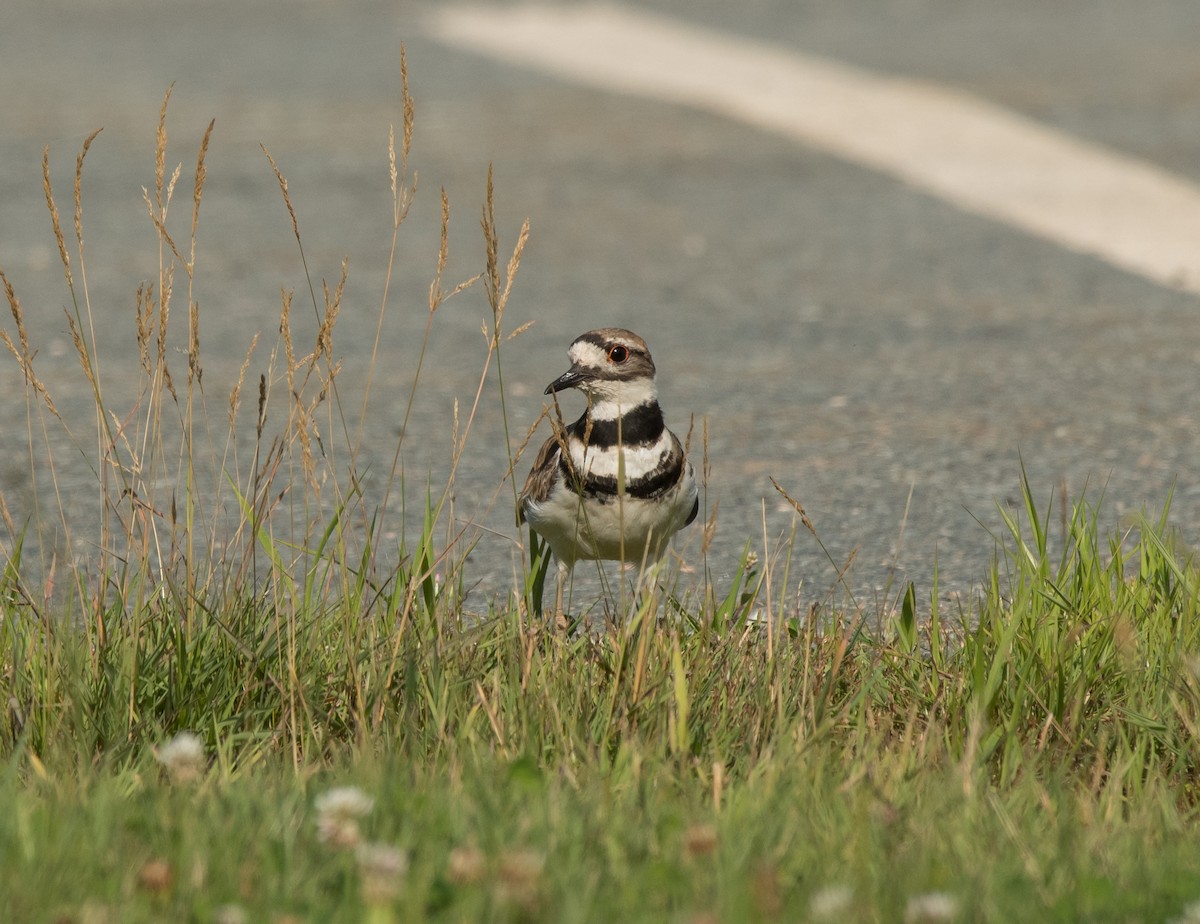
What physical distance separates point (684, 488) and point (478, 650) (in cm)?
74

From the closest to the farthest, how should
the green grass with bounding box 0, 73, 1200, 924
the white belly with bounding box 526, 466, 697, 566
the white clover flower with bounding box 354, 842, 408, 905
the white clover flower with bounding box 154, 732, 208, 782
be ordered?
the white clover flower with bounding box 354, 842, 408, 905, the green grass with bounding box 0, 73, 1200, 924, the white clover flower with bounding box 154, 732, 208, 782, the white belly with bounding box 526, 466, 697, 566

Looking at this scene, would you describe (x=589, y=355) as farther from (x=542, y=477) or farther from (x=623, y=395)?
(x=542, y=477)

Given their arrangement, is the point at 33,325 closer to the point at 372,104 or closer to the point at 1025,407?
the point at 1025,407

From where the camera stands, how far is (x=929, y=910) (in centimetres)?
268

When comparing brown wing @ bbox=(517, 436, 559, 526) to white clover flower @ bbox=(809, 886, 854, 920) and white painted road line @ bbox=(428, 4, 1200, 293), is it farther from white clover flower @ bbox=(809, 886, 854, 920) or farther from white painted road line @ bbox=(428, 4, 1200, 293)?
white painted road line @ bbox=(428, 4, 1200, 293)

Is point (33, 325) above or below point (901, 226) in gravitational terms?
below

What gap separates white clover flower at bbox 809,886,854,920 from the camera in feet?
8.93

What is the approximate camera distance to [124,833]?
3029mm

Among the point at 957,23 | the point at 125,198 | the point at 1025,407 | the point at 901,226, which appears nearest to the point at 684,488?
the point at 1025,407

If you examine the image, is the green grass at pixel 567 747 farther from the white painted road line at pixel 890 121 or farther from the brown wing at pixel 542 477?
the white painted road line at pixel 890 121

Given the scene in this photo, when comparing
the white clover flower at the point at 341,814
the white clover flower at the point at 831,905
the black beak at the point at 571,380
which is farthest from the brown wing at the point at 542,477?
the white clover flower at the point at 831,905

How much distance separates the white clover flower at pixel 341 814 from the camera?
2943 millimetres

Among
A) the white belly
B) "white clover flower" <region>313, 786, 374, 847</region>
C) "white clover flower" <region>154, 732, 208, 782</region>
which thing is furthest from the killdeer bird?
"white clover flower" <region>313, 786, 374, 847</region>

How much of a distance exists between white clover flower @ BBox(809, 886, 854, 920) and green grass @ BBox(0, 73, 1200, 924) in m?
0.01
